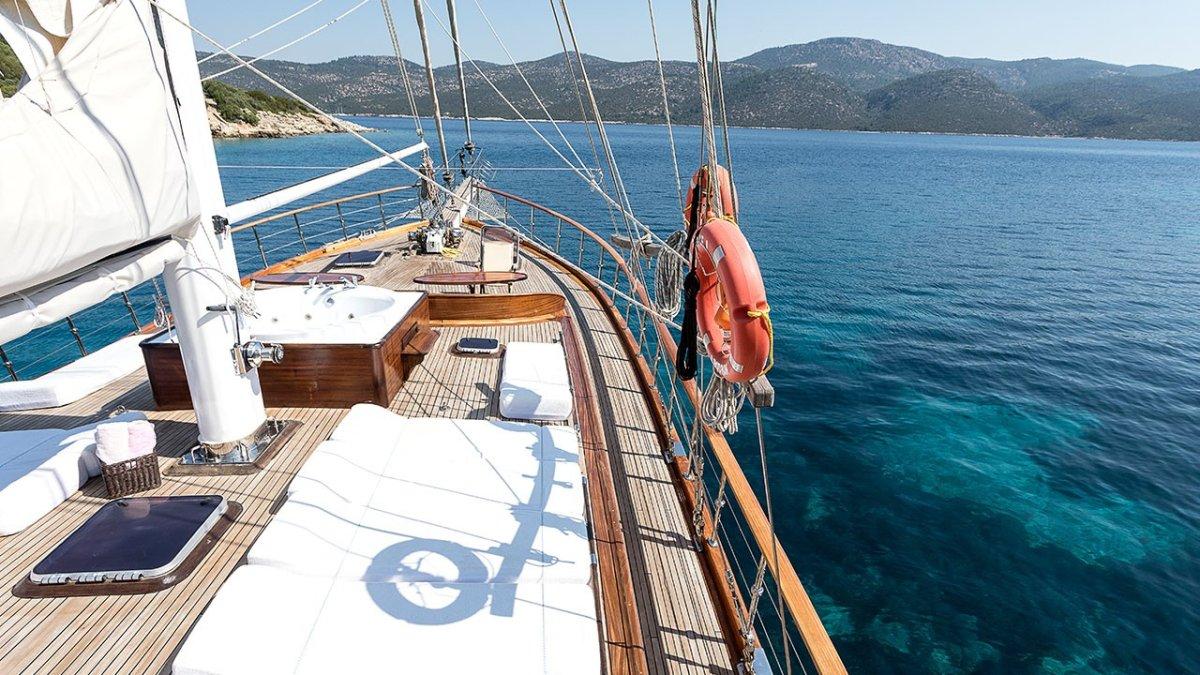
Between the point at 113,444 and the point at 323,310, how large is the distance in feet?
8.17

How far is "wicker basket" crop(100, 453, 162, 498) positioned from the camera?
3.77m

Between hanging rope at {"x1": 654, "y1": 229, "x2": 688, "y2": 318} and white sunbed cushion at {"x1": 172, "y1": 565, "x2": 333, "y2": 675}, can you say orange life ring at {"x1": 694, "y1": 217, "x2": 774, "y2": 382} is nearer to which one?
hanging rope at {"x1": 654, "y1": 229, "x2": 688, "y2": 318}

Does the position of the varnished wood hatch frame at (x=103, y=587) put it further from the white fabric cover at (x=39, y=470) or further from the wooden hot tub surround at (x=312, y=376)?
the wooden hot tub surround at (x=312, y=376)

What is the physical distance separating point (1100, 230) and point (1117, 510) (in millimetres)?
26358

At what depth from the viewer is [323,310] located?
5.98 m

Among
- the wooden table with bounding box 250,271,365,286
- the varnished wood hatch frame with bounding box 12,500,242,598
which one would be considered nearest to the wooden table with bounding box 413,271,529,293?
the wooden table with bounding box 250,271,365,286

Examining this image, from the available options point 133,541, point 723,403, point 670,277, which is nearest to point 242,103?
point 133,541

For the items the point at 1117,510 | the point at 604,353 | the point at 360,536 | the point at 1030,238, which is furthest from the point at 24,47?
the point at 1030,238

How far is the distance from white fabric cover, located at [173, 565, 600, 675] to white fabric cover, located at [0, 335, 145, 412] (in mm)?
3925

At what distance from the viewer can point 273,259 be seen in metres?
18.8

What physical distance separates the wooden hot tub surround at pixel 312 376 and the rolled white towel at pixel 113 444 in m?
1.14

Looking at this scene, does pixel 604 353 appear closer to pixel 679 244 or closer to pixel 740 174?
pixel 679 244

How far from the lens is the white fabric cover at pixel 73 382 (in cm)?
493

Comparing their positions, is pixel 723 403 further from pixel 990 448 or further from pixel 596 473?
pixel 990 448
